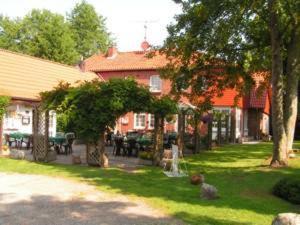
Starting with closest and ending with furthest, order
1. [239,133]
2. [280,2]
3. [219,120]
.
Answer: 1. [280,2]
2. [219,120]
3. [239,133]

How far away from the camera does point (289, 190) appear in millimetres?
12445

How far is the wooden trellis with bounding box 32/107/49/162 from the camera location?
20.1 metres

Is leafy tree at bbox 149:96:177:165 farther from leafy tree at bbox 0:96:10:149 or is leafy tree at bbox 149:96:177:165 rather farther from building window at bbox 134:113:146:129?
building window at bbox 134:113:146:129

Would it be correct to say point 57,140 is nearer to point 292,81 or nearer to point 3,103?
point 3,103

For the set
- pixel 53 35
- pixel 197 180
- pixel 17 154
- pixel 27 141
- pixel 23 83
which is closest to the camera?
pixel 197 180

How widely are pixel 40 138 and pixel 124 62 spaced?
25608mm

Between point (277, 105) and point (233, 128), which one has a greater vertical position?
point (277, 105)

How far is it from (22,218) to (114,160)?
11.7 m

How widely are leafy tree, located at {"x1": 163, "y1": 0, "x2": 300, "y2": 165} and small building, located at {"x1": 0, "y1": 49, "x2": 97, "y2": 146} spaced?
7.33m

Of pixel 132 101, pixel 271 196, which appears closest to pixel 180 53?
pixel 132 101

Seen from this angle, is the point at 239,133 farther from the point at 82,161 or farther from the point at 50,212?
the point at 50,212

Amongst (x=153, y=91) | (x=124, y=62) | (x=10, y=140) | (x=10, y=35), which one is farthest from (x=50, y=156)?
(x=10, y=35)

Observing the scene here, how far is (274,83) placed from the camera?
61.9 ft

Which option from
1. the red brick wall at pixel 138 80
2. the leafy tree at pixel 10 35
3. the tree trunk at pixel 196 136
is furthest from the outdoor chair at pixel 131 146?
the leafy tree at pixel 10 35
